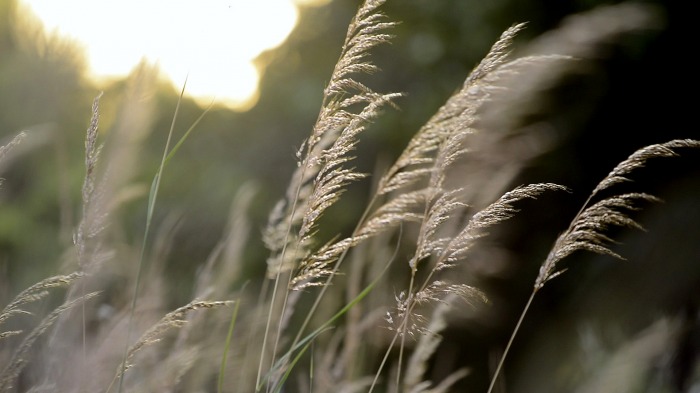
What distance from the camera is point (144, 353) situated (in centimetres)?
240

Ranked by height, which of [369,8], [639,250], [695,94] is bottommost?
[639,250]

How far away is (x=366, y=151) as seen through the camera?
627 centimetres

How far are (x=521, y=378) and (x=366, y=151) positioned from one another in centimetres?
202

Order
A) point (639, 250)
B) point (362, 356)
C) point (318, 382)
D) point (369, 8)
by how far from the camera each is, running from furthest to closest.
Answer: point (639, 250) < point (362, 356) < point (318, 382) < point (369, 8)

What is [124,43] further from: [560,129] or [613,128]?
[613,128]

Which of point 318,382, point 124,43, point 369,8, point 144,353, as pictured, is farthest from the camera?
point 124,43

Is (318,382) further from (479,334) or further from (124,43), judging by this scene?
(479,334)

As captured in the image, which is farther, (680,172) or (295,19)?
(295,19)

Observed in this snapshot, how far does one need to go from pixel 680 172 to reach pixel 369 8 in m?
4.85

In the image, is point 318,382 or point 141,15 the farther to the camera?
point 141,15

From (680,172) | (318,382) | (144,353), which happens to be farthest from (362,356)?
(680,172)

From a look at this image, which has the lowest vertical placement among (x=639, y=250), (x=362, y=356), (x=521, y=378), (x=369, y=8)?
(x=521, y=378)

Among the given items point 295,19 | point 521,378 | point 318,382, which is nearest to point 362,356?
point 318,382

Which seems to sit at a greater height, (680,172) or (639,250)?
(680,172)
